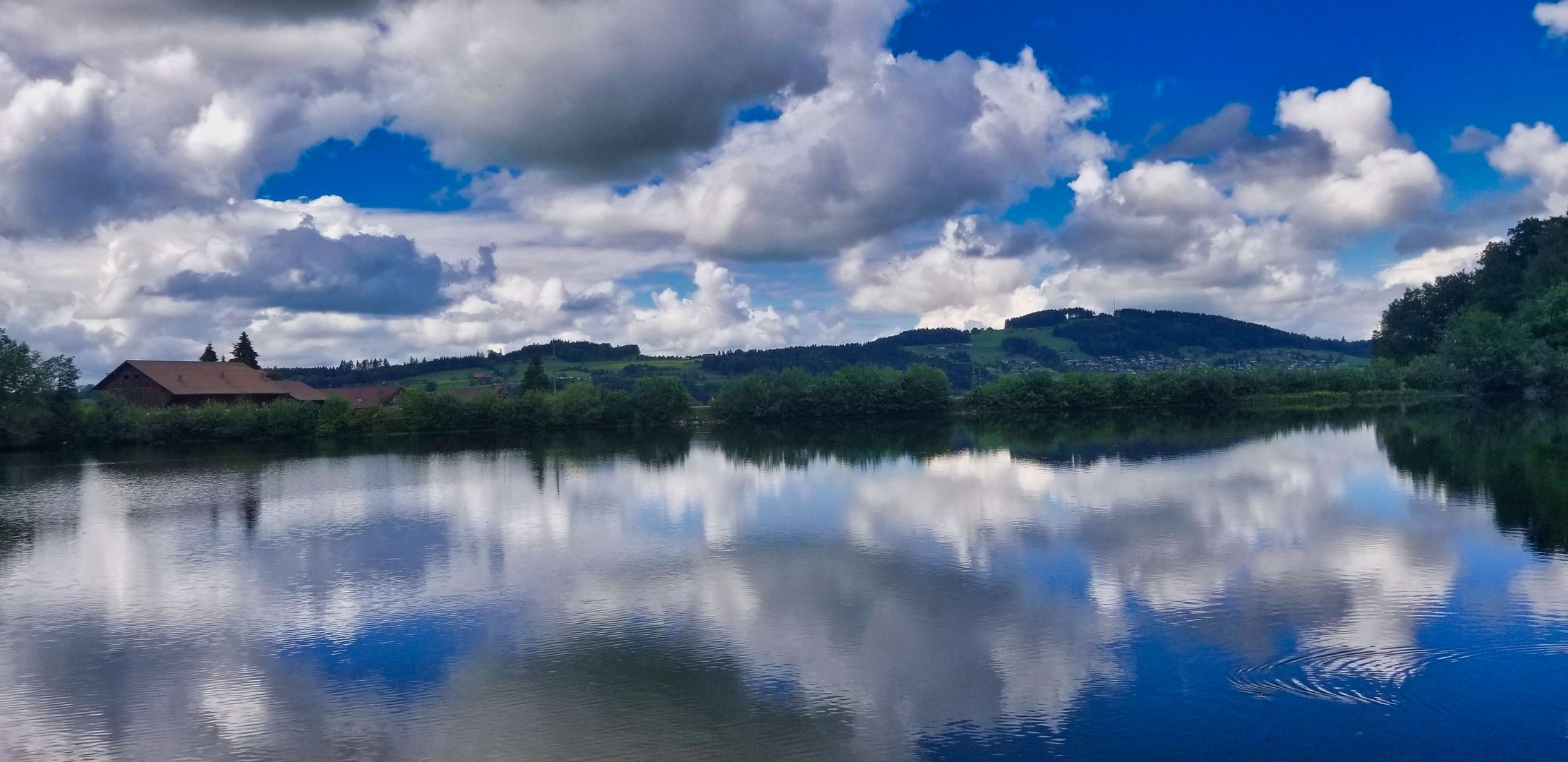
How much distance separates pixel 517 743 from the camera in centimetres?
1195

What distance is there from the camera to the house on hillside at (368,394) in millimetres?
102375

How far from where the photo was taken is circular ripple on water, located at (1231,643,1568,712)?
12.2 m

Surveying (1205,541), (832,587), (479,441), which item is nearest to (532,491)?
(832,587)

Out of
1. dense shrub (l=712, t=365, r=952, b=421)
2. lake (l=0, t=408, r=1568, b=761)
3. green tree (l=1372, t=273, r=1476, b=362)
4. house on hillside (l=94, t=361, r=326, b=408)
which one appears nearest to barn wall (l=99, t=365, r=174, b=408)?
house on hillside (l=94, t=361, r=326, b=408)

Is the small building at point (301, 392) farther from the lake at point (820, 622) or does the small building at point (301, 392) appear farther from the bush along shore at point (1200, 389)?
the bush along shore at point (1200, 389)

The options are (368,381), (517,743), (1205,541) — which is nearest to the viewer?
(517,743)

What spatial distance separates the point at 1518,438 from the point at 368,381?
13377 cm

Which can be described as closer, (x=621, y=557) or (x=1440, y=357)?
(x=621, y=557)

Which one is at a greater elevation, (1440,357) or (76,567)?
(1440,357)

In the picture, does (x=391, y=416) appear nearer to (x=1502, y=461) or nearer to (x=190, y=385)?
(x=190, y=385)

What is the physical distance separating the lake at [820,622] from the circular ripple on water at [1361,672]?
0.06 meters

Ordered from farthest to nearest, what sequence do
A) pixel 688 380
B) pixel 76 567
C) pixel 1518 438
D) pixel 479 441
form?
pixel 688 380
pixel 479 441
pixel 1518 438
pixel 76 567

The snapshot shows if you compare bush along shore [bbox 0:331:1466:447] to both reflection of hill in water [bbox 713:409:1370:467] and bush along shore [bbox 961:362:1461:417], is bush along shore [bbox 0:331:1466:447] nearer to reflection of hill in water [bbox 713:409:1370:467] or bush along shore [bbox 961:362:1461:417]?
bush along shore [bbox 961:362:1461:417]

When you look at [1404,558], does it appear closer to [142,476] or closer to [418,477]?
[418,477]
